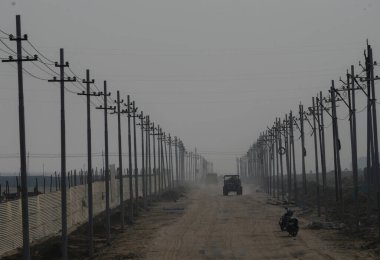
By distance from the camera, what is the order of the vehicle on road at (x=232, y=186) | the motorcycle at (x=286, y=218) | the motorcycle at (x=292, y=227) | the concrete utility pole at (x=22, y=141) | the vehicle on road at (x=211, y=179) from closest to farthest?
1. the concrete utility pole at (x=22, y=141)
2. the motorcycle at (x=292, y=227)
3. the motorcycle at (x=286, y=218)
4. the vehicle on road at (x=232, y=186)
5. the vehicle on road at (x=211, y=179)

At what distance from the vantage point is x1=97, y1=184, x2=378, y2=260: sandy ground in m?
29.0

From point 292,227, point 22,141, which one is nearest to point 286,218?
point 292,227

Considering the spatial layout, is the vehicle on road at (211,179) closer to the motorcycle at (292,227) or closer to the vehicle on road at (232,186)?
the vehicle on road at (232,186)

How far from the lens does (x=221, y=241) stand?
34812mm

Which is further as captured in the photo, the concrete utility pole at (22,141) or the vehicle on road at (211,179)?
the vehicle on road at (211,179)

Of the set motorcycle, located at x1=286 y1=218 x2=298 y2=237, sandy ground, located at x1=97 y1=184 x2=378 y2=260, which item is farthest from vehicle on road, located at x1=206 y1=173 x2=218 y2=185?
motorcycle, located at x1=286 y1=218 x2=298 y2=237

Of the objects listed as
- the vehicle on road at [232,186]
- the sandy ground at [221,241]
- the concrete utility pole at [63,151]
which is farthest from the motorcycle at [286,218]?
the vehicle on road at [232,186]

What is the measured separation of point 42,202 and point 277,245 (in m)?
13.5

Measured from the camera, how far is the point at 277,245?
3222 centimetres

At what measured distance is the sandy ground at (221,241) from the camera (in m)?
29.0

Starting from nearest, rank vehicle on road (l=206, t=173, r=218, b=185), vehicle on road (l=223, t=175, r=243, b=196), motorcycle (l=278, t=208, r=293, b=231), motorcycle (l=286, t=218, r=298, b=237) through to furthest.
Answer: motorcycle (l=286, t=218, r=298, b=237) < motorcycle (l=278, t=208, r=293, b=231) < vehicle on road (l=223, t=175, r=243, b=196) < vehicle on road (l=206, t=173, r=218, b=185)

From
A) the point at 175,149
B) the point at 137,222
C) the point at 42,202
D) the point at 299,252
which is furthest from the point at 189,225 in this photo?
the point at 175,149

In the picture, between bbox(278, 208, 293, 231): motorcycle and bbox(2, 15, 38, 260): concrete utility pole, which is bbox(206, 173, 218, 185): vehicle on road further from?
bbox(2, 15, 38, 260): concrete utility pole

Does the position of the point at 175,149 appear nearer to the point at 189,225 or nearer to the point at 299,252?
the point at 189,225
